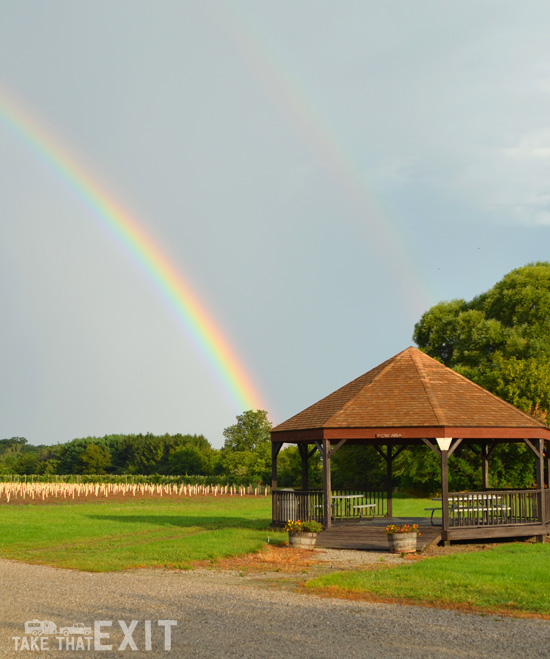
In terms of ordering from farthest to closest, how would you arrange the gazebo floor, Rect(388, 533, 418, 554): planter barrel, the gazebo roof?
the gazebo roof, the gazebo floor, Rect(388, 533, 418, 554): planter barrel

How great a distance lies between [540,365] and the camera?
4303cm

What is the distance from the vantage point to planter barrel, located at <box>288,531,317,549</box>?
18.9m

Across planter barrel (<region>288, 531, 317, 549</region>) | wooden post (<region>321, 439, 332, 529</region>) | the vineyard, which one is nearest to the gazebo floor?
wooden post (<region>321, 439, 332, 529</region>)

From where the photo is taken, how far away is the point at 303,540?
62.2ft

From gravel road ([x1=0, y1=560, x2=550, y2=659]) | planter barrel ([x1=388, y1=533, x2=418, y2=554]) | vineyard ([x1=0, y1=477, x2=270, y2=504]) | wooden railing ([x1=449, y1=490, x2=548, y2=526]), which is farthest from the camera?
vineyard ([x1=0, y1=477, x2=270, y2=504])

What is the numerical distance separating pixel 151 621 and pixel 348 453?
49.3m

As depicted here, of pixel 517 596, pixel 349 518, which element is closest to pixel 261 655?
pixel 517 596

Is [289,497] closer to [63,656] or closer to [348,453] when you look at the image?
[63,656]

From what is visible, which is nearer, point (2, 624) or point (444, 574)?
point (2, 624)

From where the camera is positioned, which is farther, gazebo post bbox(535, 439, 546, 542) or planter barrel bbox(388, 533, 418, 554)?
gazebo post bbox(535, 439, 546, 542)

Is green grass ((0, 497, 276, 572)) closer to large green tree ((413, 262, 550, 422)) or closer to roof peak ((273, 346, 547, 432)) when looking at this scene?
roof peak ((273, 346, 547, 432))

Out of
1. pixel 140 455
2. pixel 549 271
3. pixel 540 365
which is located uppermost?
pixel 549 271

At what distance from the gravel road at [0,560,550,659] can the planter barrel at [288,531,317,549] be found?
19.3ft

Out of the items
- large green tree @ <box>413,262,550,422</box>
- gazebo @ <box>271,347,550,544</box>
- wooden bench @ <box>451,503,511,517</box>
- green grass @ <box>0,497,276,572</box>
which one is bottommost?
green grass @ <box>0,497,276,572</box>
